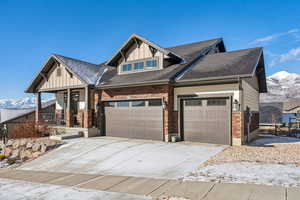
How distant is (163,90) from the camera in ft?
40.3

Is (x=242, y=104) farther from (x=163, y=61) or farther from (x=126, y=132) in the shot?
(x=126, y=132)

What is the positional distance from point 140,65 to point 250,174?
1074 centimetres

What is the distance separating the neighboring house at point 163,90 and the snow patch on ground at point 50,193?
707 centimetres

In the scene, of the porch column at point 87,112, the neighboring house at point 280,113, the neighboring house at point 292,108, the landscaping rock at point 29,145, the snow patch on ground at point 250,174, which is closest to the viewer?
the snow patch on ground at point 250,174

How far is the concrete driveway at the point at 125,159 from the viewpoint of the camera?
7207 millimetres

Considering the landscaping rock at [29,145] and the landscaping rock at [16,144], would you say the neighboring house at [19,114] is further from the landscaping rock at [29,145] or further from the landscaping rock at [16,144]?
the landscaping rock at [29,145]

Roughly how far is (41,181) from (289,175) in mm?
7558

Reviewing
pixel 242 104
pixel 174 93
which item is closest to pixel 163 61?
pixel 174 93

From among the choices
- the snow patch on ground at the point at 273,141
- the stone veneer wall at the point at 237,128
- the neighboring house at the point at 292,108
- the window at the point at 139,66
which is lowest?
the snow patch on ground at the point at 273,141

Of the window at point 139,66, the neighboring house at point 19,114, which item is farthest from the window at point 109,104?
the neighboring house at point 19,114

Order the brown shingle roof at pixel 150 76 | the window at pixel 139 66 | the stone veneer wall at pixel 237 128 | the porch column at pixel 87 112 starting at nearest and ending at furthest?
the stone veneer wall at pixel 237 128 < the brown shingle roof at pixel 150 76 < the porch column at pixel 87 112 < the window at pixel 139 66

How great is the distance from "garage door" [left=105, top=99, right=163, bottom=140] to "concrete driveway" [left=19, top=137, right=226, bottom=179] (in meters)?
1.85

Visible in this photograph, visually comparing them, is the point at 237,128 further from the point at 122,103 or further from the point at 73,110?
the point at 73,110

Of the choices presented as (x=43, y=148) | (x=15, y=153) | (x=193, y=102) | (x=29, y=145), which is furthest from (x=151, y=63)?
(x=15, y=153)
